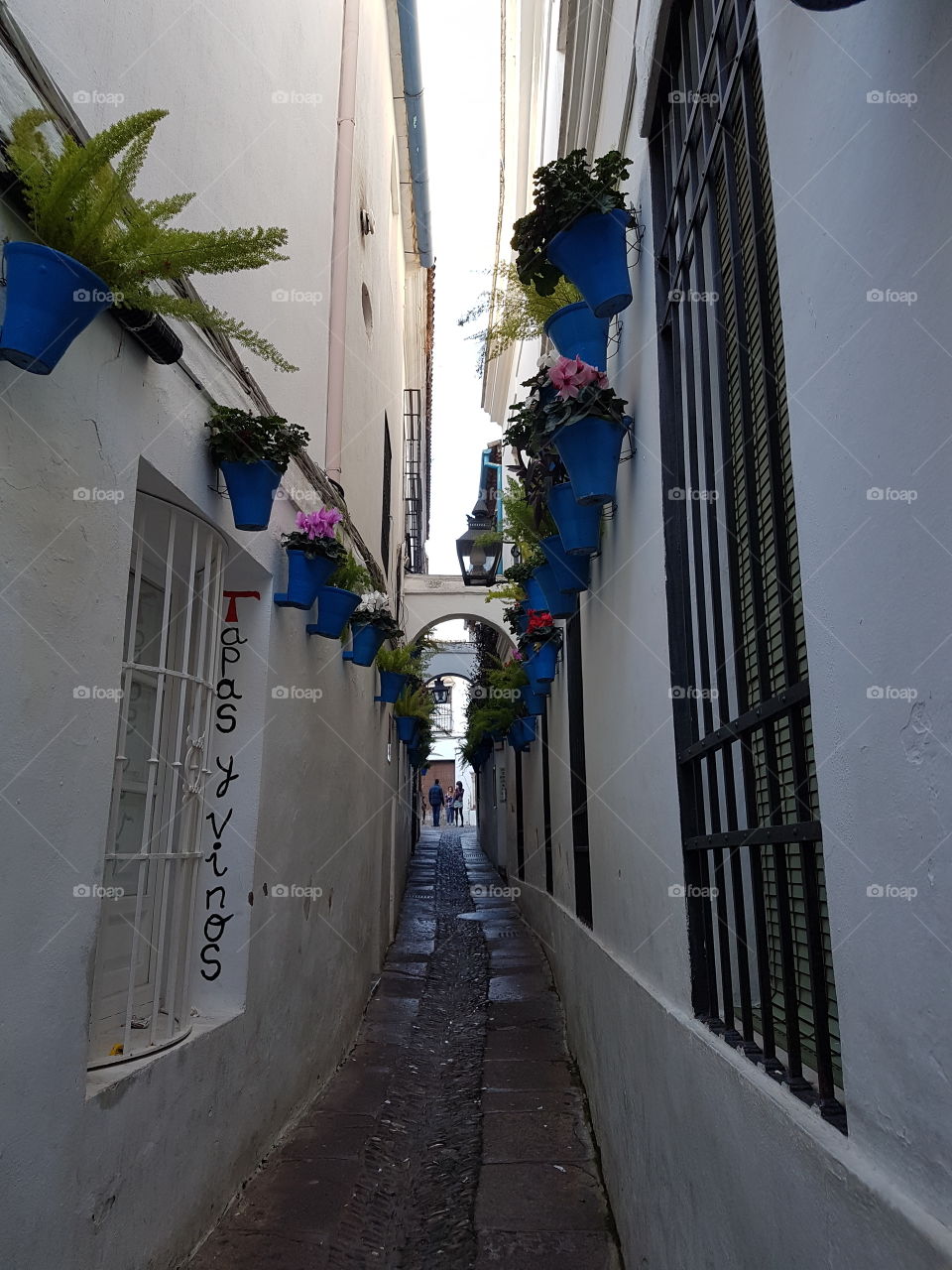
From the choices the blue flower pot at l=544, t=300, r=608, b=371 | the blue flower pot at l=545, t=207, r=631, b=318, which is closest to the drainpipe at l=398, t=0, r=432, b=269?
the blue flower pot at l=544, t=300, r=608, b=371

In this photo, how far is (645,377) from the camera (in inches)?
136

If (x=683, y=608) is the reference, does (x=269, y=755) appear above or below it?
below

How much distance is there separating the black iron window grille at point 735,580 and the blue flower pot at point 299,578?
5.88 ft

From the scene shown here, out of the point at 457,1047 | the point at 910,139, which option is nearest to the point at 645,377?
the point at 910,139

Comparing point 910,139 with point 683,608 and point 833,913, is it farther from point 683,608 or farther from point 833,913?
point 683,608

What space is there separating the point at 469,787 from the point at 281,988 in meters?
38.0

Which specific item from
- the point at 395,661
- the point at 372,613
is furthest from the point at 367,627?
the point at 395,661

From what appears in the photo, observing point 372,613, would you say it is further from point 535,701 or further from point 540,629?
point 535,701

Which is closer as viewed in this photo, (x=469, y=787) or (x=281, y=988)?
(x=281, y=988)

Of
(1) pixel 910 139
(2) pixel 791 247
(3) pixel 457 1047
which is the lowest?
(3) pixel 457 1047

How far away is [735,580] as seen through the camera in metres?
2.36

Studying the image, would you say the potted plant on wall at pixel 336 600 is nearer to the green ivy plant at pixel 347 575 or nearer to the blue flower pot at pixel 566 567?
the green ivy plant at pixel 347 575

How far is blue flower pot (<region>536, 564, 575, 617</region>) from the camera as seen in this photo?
4.97m

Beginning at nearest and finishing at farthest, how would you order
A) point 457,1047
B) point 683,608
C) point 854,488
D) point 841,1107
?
point 854,488 < point 841,1107 < point 683,608 < point 457,1047
